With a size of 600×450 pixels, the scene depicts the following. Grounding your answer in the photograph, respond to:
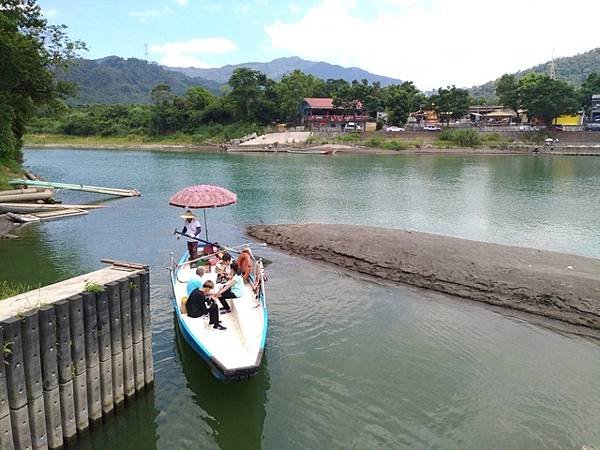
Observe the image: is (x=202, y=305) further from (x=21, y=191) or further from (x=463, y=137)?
(x=463, y=137)

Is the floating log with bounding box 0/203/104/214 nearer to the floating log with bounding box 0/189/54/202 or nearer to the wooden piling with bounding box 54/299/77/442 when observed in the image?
the floating log with bounding box 0/189/54/202

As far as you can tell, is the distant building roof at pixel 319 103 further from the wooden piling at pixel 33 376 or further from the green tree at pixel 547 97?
the wooden piling at pixel 33 376

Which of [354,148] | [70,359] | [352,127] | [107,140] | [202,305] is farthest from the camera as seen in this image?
[107,140]

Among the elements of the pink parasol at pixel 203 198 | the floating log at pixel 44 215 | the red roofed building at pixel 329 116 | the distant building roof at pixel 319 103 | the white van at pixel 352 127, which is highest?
the distant building roof at pixel 319 103

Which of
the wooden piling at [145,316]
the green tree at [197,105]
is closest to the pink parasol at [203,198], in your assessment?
the wooden piling at [145,316]

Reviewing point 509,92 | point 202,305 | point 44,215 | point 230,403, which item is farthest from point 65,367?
point 509,92

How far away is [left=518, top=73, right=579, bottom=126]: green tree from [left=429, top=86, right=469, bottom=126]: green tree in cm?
970

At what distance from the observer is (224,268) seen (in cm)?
1384

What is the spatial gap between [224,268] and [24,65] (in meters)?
21.9

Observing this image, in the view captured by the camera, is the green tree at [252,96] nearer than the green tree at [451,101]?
No

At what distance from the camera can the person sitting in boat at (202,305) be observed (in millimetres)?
11281

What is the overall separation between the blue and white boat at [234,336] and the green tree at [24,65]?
21663 mm

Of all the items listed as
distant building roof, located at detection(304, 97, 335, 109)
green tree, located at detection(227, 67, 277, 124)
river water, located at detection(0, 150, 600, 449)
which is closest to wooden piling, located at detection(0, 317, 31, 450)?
river water, located at detection(0, 150, 600, 449)

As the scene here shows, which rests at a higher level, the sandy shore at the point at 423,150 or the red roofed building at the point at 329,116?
the red roofed building at the point at 329,116
